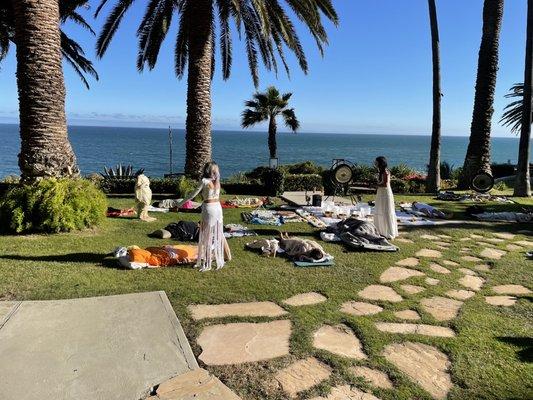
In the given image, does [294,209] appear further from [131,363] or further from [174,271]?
[131,363]

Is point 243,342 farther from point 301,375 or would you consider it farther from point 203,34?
point 203,34

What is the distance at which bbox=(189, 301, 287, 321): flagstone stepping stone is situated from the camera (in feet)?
17.6

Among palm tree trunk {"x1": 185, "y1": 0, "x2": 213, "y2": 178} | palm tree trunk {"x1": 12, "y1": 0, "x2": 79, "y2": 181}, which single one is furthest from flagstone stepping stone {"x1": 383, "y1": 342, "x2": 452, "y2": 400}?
palm tree trunk {"x1": 185, "y1": 0, "x2": 213, "y2": 178}

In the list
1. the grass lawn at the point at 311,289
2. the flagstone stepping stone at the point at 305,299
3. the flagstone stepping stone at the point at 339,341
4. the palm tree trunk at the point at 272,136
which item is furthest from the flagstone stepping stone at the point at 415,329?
the palm tree trunk at the point at 272,136

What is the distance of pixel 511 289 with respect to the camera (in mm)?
6648

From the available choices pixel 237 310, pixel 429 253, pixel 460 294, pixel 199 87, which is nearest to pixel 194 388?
pixel 237 310

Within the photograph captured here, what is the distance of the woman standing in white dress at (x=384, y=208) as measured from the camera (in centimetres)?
1010

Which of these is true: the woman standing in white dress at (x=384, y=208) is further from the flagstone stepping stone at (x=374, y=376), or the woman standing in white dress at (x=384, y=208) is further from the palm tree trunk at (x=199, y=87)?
the palm tree trunk at (x=199, y=87)

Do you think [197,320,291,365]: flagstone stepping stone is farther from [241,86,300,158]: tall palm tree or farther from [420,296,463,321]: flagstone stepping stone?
[241,86,300,158]: tall palm tree

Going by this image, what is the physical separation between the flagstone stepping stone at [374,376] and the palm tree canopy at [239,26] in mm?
12677

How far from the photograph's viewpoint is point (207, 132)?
652 inches

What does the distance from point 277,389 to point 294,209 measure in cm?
1065

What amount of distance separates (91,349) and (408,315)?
365 centimetres

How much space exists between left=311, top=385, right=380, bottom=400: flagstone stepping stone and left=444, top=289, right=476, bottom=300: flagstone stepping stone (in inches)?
121
